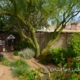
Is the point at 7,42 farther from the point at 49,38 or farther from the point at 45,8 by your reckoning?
the point at 45,8

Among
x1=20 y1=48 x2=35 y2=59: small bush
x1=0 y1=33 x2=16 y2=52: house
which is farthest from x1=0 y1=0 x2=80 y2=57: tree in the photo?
x1=0 y1=33 x2=16 y2=52: house

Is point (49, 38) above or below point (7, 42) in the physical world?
above

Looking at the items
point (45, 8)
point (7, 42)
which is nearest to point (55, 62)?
point (45, 8)

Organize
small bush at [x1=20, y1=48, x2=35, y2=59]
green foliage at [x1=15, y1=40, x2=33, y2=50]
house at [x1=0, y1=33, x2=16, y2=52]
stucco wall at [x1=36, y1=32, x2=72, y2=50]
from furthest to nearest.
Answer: house at [x1=0, y1=33, x2=16, y2=52] < green foliage at [x1=15, y1=40, x2=33, y2=50] < stucco wall at [x1=36, y1=32, x2=72, y2=50] < small bush at [x1=20, y1=48, x2=35, y2=59]

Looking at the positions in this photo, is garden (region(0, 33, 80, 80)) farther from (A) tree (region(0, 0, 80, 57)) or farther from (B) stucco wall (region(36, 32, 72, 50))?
(B) stucco wall (region(36, 32, 72, 50))

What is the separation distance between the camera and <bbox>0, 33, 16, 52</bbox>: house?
1645cm

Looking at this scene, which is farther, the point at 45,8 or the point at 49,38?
the point at 49,38

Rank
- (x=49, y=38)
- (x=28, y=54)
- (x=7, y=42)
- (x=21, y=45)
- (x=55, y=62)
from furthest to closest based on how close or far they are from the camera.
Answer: (x=7, y=42) → (x=49, y=38) → (x=21, y=45) → (x=28, y=54) → (x=55, y=62)

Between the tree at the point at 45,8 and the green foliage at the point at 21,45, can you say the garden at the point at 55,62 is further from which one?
the green foliage at the point at 21,45

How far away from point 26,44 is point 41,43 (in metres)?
1.46

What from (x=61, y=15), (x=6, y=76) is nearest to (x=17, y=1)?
(x=61, y=15)

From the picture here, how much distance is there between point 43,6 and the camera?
38.5 feet

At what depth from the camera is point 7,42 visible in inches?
656

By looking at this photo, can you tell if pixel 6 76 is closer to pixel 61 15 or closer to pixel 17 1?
pixel 17 1
